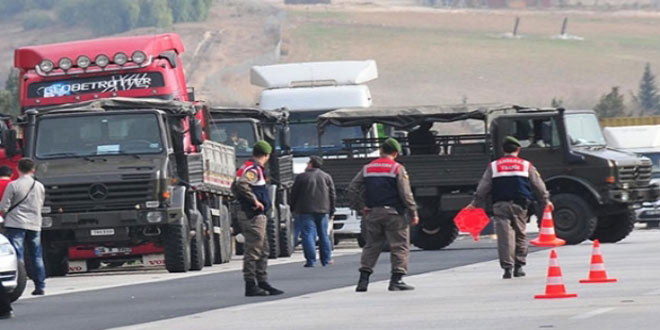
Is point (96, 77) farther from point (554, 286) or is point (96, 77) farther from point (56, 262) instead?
point (554, 286)

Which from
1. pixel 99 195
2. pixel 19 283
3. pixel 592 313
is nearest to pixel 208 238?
pixel 99 195

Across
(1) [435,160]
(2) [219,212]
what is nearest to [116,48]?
(2) [219,212]

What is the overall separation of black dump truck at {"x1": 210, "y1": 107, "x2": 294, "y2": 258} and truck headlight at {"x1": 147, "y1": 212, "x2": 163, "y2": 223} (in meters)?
5.92

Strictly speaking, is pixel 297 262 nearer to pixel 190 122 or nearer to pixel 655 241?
pixel 190 122

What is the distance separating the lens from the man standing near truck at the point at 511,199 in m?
22.9

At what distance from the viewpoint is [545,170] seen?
33.2 metres

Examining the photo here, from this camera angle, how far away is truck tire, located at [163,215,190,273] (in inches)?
1083

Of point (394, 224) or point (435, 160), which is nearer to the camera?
point (394, 224)

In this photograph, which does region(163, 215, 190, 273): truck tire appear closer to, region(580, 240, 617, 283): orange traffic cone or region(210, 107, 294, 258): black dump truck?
region(210, 107, 294, 258): black dump truck

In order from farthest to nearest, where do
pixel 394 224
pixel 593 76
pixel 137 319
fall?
1. pixel 593 76
2. pixel 394 224
3. pixel 137 319

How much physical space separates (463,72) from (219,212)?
15775 centimetres

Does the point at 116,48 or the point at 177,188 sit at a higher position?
the point at 116,48

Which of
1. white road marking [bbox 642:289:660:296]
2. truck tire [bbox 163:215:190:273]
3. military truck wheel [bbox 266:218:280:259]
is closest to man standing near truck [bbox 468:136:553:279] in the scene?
white road marking [bbox 642:289:660:296]

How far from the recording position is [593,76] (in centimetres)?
18400
